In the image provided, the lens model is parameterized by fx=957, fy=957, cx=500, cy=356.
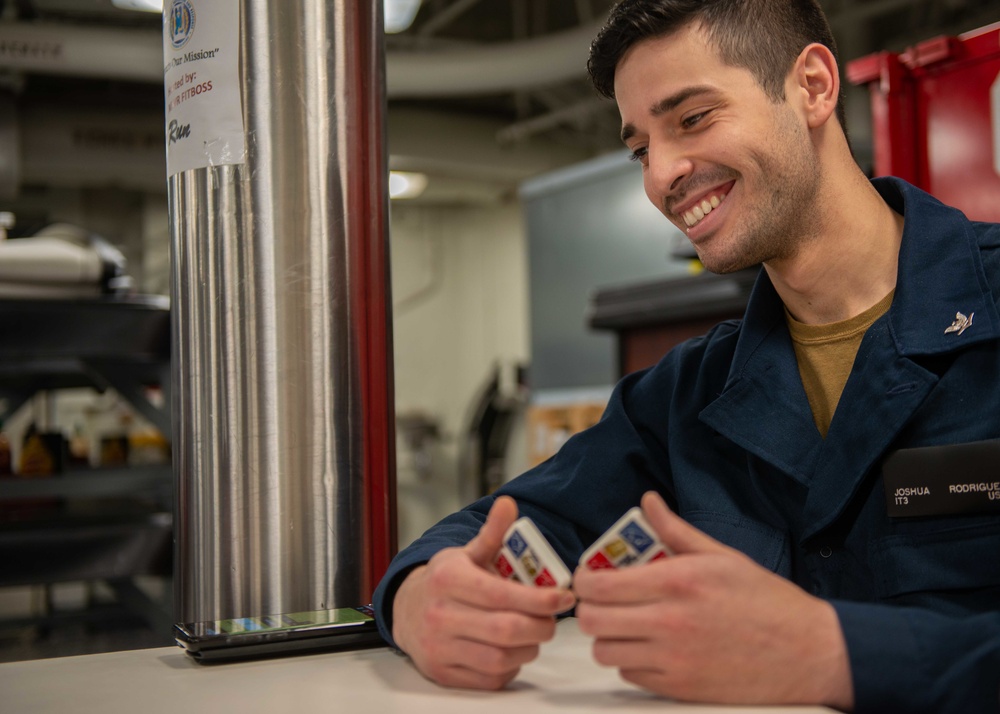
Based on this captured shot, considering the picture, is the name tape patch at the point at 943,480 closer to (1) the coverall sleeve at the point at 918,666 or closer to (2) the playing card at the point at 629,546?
(1) the coverall sleeve at the point at 918,666

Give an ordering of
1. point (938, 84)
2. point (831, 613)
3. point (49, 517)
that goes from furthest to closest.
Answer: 1. point (49, 517)
2. point (938, 84)
3. point (831, 613)

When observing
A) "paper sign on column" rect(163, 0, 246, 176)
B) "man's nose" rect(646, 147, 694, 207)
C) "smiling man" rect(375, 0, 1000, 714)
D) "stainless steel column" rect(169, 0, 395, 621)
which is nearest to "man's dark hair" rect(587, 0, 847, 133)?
"smiling man" rect(375, 0, 1000, 714)

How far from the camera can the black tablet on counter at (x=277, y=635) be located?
3.16ft

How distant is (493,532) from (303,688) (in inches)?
8.6

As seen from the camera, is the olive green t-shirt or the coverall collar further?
the olive green t-shirt

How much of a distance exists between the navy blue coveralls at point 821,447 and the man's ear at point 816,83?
0.13m

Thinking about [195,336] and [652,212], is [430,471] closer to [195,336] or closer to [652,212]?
[652,212]

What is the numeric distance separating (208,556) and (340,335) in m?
0.32

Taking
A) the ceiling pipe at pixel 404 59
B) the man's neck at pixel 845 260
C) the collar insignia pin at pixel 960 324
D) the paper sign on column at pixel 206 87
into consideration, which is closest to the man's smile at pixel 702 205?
the man's neck at pixel 845 260

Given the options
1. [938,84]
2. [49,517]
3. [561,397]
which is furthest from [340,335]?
[561,397]

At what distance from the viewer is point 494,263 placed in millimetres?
8984

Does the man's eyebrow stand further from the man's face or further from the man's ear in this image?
the man's ear

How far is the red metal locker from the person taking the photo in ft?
6.06

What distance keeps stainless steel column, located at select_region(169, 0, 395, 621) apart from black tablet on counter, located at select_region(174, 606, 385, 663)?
0.35 feet
